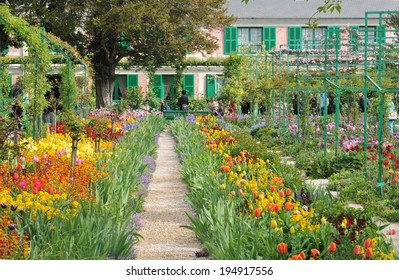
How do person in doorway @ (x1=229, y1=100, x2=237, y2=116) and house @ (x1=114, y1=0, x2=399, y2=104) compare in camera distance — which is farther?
house @ (x1=114, y1=0, x2=399, y2=104)

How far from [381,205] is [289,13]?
38.5 meters

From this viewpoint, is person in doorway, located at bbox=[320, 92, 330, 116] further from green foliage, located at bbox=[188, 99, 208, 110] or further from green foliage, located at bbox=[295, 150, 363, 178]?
green foliage, located at bbox=[188, 99, 208, 110]

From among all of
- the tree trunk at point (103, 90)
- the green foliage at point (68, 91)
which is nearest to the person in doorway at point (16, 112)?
the green foliage at point (68, 91)

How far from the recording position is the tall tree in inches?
1232

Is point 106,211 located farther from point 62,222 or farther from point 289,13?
point 289,13

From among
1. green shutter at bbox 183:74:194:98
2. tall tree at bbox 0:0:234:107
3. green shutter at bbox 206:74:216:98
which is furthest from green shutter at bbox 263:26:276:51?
tall tree at bbox 0:0:234:107

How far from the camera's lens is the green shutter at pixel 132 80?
159ft

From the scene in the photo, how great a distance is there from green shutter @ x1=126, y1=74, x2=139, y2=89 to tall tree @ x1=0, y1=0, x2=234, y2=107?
11397 mm

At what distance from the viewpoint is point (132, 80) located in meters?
48.5

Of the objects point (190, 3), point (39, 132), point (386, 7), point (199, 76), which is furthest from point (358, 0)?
point (39, 132)

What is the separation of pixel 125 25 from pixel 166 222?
22.4 metres

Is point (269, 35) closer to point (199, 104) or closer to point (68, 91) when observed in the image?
point (199, 104)

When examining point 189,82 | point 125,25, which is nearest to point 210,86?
point 189,82

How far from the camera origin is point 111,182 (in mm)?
8781
